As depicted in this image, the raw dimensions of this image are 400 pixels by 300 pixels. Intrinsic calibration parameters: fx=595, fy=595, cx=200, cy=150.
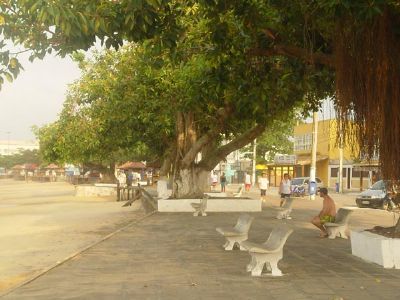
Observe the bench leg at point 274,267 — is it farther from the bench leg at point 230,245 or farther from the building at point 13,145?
the building at point 13,145

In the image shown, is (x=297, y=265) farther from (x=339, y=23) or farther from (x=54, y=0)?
(x=54, y=0)

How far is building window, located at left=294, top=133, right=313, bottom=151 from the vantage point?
67.0 meters

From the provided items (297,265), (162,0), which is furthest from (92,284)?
(162,0)

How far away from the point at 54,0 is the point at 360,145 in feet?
15.6

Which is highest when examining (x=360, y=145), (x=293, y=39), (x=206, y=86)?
(x=293, y=39)

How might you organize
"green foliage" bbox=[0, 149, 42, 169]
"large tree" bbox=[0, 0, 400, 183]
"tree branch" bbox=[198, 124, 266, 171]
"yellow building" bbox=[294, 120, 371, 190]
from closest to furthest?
"large tree" bbox=[0, 0, 400, 183], "tree branch" bbox=[198, 124, 266, 171], "yellow building" bbox=[294, 120, 371, 190], "green foliage" bbox=[0, 149, 42, 169]

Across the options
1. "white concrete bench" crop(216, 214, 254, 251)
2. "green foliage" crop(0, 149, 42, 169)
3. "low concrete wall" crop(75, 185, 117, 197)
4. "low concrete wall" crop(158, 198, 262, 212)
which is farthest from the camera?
"green foliage" crop(0, 149, 42, 169)

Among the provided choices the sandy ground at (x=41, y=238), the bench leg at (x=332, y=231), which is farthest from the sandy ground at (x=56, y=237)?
the bench leg at (x=332, y=231)

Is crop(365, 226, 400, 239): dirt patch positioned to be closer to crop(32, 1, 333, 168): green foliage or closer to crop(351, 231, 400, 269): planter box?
crop(351, 231, 400, 269): planter box

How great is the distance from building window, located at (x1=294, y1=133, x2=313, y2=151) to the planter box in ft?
186

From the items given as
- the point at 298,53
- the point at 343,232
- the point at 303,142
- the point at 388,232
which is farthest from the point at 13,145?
the point at 388,232

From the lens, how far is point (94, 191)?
41.0 meters

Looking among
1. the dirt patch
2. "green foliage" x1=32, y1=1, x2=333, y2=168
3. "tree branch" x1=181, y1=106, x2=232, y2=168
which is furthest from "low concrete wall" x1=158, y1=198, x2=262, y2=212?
the dirt patch

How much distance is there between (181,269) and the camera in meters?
9.19
